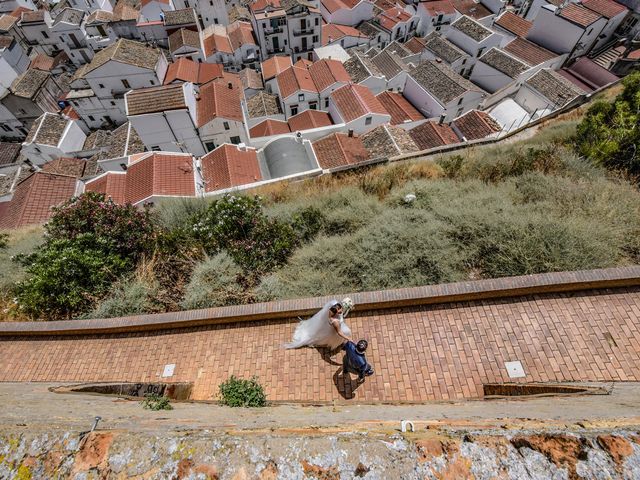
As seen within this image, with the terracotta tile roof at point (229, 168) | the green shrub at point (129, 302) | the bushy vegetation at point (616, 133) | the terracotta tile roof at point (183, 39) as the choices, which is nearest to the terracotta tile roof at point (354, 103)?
the terracotta tile roof at point (229, 168)

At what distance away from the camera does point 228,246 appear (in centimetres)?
771

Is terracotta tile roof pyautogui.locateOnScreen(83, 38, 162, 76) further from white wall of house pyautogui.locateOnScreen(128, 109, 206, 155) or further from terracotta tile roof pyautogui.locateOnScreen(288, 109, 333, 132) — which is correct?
terracotta tile roof pyautogui.locateOnScreen(288, 109, 333, 132)

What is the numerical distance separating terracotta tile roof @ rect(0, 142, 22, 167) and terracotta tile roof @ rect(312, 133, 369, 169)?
26.1m

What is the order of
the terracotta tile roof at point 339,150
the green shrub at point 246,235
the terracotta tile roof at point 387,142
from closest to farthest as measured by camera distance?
the green shrub at point 246,235 < the terracotta tile roof at point 387,142 < the terracotta tile roof at point 339,150

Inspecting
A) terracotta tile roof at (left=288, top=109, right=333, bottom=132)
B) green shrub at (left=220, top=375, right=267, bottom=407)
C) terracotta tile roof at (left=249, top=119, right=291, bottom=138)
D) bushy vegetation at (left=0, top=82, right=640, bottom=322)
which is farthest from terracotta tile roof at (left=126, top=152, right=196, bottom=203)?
green shrub at (left=220, top=375, right=267, bottom=407)

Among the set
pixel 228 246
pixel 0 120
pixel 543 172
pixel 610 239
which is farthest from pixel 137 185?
pixel 0 120

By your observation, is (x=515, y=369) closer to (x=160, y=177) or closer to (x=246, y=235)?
(x=246, y=235)

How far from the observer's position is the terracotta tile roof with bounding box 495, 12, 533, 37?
90.5 feet

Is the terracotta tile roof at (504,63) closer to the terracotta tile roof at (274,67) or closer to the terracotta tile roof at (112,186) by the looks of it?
the terracotta tile roof at (274,67)

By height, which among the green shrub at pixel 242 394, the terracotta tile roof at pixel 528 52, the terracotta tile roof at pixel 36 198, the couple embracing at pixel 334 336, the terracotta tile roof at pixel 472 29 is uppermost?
the terracotta tile roof at pixel 472 29

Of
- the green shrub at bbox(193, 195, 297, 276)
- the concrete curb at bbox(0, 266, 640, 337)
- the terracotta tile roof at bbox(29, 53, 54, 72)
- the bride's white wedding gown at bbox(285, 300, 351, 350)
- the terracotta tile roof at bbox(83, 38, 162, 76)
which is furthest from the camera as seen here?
the terracotta tile roof at bbox(29, 53, 54, 72)

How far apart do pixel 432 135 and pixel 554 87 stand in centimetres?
971

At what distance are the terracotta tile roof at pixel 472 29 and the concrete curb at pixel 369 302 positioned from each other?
28.2 meters

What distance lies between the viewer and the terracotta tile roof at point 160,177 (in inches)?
604
